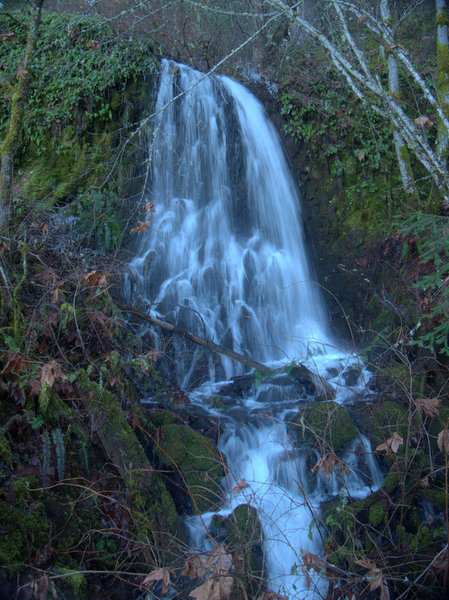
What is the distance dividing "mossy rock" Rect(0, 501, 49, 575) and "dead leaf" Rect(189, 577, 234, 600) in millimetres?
1116

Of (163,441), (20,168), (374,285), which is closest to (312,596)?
(163,441)

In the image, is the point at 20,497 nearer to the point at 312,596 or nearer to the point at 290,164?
the point at 312,596

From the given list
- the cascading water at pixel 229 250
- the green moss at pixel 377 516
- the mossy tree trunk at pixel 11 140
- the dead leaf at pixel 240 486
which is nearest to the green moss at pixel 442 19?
the cascading water at pixel 229 250

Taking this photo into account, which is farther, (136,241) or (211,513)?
(136,241)

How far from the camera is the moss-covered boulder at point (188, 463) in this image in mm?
3918

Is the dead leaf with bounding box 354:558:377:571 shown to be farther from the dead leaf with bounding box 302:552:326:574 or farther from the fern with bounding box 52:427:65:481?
the fern with bounding box 52:427:65:481

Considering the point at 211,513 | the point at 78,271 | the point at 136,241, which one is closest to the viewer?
the point at 211,513

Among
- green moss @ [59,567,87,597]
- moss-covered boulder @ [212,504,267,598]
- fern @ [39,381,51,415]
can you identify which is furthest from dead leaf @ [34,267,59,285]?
moss-covered boulder @ [212,504,267,598]

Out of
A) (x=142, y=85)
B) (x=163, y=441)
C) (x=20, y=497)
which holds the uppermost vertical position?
(x=142, y=85)

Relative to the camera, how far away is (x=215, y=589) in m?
2.38

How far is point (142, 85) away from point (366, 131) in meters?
4.72

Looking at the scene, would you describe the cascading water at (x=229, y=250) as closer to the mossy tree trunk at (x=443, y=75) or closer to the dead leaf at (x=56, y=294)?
the dead leaf at (x=56, y=294)

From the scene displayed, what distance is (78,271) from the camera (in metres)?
4.56

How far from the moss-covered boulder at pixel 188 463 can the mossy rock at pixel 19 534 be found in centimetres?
123
